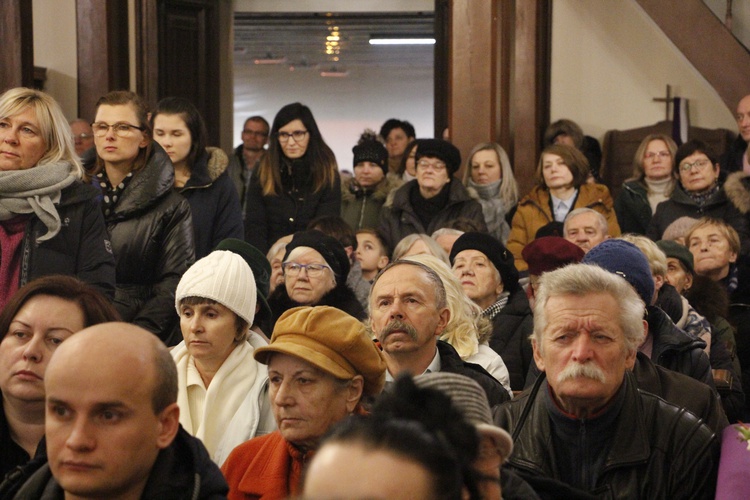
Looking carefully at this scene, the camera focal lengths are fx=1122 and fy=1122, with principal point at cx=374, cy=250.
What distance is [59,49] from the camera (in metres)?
8.35

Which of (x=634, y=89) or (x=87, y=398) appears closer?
(x=87, y=398)

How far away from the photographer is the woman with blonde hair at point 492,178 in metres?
6.58

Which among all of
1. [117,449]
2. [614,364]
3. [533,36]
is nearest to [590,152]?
[533,36]

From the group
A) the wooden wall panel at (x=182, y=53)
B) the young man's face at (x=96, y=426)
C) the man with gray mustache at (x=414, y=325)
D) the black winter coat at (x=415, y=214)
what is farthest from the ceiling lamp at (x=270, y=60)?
the young man's face at (x=96, y=426)

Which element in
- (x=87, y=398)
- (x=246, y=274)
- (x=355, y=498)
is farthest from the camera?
(x=246, y=274)

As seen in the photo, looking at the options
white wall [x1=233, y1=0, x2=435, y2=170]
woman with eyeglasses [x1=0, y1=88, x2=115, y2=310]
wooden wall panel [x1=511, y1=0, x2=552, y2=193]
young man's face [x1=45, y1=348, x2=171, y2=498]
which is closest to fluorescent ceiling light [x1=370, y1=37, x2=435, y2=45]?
white wall [x1=233, y1=0, x2=435, y2=170]

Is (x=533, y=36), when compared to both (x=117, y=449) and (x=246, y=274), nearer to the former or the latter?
(x=246, y=274)

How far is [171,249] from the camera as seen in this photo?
159 inches

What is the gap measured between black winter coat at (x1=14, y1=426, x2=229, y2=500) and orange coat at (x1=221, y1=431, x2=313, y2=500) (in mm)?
489

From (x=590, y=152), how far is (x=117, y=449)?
6.45 m

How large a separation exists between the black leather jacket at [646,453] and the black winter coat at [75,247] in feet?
5.18

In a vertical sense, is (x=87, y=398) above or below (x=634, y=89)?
below

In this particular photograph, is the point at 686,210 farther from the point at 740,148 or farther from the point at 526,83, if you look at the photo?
the point at 526,83

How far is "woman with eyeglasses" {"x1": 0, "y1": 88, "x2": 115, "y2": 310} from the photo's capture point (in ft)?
11.8
